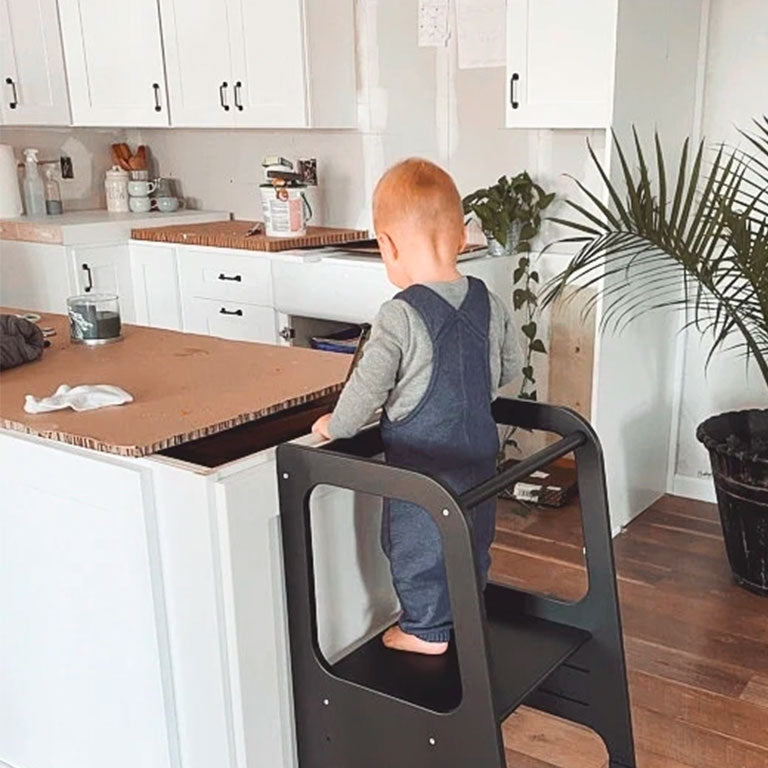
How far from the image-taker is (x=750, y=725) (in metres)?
2.04

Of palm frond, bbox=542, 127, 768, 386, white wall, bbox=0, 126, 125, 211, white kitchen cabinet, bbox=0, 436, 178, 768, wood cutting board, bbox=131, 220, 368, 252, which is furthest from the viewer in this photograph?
white wall, bbox=0, 126, 125, 211

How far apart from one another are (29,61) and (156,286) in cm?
114

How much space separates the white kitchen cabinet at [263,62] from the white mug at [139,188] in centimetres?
61

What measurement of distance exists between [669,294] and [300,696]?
2062 millimetres

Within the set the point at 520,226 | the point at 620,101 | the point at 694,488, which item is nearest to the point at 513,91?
the point at 620,101

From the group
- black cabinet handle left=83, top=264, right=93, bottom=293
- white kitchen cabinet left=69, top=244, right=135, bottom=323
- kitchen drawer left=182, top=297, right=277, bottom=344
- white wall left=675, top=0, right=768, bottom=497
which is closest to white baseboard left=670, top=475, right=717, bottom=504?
white wall left=675, top=0, right=768, bottom=497

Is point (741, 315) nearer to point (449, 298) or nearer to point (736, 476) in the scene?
point (736, 476)

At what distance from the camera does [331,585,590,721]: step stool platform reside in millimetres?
1439

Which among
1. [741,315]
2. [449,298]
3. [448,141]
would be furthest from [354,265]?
[449,298]

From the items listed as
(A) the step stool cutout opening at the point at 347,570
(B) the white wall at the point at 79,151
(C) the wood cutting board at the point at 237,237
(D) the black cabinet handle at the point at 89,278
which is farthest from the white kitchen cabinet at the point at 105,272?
(A) the step stool cutout opening at the point at 347,570

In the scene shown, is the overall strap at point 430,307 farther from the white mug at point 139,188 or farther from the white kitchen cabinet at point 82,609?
the white mug at point 139,188

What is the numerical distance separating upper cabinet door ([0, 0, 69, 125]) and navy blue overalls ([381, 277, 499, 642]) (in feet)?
10.4

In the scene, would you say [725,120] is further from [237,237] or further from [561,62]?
[237,237]

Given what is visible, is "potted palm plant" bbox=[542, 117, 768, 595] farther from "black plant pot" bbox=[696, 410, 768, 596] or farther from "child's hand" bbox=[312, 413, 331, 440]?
"child's hand" bbox=[312, 413, 331, 440]
